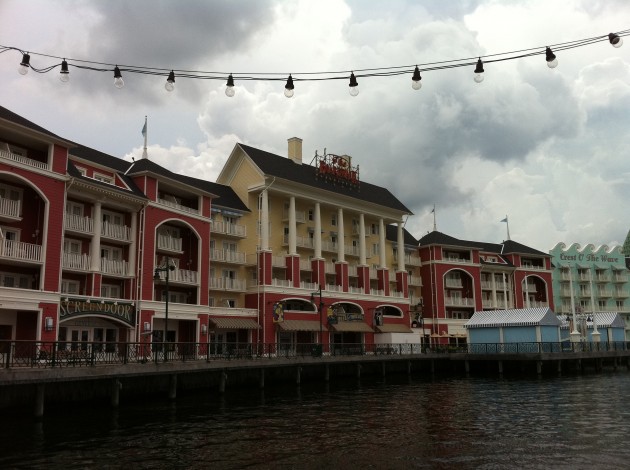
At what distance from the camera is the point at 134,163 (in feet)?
157

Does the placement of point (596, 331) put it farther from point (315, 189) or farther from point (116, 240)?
point (116, 240)

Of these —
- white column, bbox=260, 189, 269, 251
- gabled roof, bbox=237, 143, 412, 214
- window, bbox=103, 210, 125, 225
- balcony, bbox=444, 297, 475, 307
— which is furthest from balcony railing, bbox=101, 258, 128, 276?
balcony, bbox=444, 297, 475, 307

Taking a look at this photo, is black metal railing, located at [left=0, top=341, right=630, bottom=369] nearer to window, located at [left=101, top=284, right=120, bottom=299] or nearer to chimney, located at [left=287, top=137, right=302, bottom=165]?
window, located at [left=101, top=284, right=120, bottom=299]

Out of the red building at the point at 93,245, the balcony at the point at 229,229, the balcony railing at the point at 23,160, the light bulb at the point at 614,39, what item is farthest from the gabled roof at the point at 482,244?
the light bulb at the point at 614,39

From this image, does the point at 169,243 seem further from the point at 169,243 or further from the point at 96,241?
the point at 96,241

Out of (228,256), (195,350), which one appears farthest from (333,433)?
(228,256)

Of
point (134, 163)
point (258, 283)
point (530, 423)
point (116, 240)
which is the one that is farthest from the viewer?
point (258, 283)

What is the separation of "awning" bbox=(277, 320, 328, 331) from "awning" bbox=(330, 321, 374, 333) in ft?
4.12

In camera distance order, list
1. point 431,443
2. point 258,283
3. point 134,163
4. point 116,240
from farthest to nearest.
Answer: point 258,283 < point 134,163 < point 116,240 < point 431,443

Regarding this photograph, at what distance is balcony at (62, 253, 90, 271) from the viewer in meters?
39.2

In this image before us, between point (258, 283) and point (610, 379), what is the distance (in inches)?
1240

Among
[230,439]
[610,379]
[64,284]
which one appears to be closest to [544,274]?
[610,379]

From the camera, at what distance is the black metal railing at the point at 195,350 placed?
90.1 feet

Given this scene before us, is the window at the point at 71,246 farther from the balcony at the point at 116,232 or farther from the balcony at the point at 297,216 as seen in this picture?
the balcony at the point at 297,216
